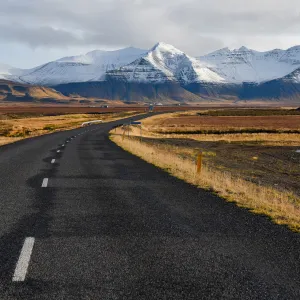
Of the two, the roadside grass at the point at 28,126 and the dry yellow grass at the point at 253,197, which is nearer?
the dry yellow grass at the point at 253,197

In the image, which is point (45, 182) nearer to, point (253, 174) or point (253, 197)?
point (253, 197)

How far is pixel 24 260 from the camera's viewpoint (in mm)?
6574

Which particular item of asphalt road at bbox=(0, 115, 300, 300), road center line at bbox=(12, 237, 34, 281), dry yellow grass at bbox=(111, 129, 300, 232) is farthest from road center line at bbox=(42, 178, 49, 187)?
road center line at bbox=(12, 237, 34, 281)

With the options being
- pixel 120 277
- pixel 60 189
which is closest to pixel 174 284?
pixel 120 277

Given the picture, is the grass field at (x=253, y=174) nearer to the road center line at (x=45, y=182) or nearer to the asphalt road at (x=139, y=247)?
Answer: the asphalt road at (x=139, y=247)

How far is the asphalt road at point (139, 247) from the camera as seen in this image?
5645 millimetres

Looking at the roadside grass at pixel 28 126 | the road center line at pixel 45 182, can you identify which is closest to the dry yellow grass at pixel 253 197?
the road center line at pixel 45 182

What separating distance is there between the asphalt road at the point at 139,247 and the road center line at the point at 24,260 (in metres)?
0.01

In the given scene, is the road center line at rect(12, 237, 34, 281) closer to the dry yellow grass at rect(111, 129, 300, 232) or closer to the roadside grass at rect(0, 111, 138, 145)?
the dry yellow grass at rect(111, 129, 300, 232)

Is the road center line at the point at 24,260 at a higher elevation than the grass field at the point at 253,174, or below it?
higher

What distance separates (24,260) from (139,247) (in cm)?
183

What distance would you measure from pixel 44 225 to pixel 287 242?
4514 mm

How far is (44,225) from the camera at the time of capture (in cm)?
872

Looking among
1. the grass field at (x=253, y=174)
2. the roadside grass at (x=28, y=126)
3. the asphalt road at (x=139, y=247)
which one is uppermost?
the asphalt road at (x=139, y=247)
